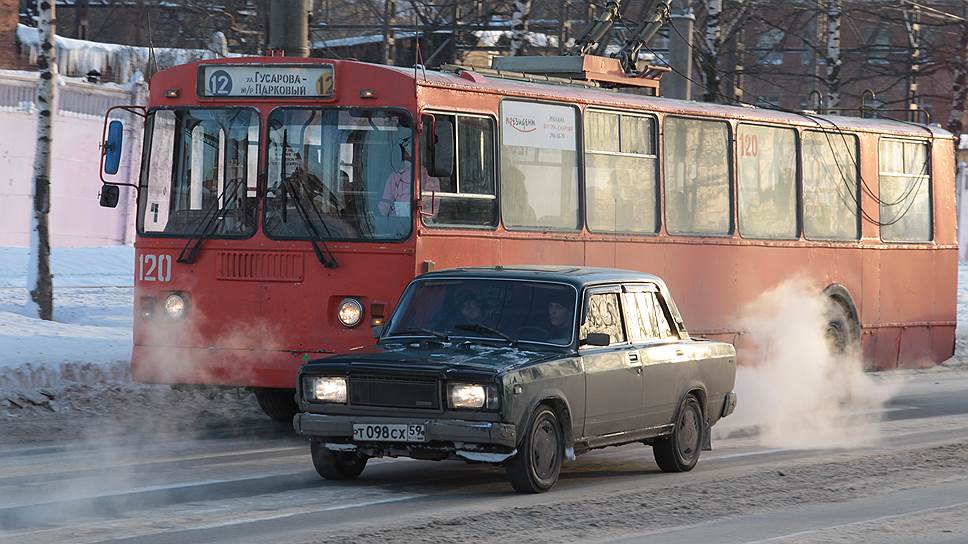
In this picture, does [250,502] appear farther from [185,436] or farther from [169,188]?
[169,188]

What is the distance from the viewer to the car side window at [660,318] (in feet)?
39.9

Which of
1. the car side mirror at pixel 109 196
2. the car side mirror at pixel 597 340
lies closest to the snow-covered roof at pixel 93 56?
the car side mirror at pixel 109 196

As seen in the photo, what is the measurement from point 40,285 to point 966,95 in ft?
70.3

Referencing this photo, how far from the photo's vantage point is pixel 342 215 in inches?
547

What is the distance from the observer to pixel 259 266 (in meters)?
14.0

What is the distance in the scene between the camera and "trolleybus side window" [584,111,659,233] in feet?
51.9

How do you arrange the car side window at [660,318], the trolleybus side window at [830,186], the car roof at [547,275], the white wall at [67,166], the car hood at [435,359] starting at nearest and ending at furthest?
1. the car hood at [435,359]
2. the car roof at [547,275]
3. the car side window at [660,318]
4. the trolleybus side window at [830,186]
5. the white wall at [67,166]

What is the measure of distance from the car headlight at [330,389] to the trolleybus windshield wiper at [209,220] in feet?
12.5

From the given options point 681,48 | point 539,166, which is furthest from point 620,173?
point 681,48


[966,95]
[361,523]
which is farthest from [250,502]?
[966,95]

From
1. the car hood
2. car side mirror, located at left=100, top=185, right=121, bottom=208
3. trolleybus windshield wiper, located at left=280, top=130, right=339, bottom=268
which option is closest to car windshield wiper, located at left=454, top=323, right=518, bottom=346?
the car hood

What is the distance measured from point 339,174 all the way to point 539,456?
4166 mm

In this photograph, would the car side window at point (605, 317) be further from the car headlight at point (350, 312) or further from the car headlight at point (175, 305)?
the car headlight at point (175, 305)

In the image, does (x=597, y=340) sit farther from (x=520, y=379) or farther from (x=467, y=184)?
(x=467, y=184)
